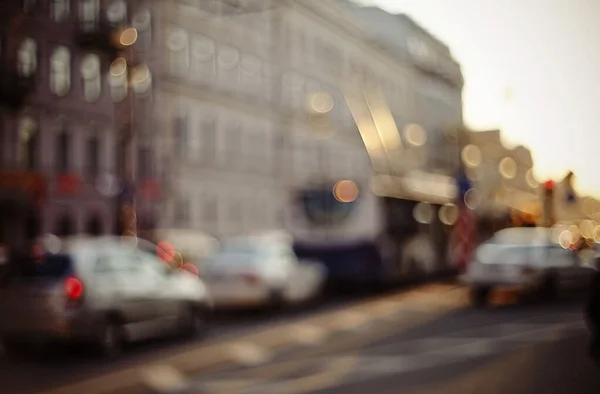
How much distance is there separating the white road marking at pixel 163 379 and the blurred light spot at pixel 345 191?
1121cm

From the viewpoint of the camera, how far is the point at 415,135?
26.4 metres

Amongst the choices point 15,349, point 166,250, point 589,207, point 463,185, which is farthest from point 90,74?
point 589,207

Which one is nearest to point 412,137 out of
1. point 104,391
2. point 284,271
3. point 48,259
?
point 284,271

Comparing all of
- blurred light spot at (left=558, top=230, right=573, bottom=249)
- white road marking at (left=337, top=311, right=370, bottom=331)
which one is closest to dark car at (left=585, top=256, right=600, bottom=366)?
blurred light spot at (left=558, top=230, right=573, bottom=249)

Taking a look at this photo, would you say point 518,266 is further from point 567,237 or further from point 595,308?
point 595,308

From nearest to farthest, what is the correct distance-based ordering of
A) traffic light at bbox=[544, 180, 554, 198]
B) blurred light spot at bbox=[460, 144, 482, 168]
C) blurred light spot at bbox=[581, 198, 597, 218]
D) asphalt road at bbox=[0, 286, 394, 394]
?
blurred light spot at bbox=[581, 198, 597, 218] < traffic light at bbox=[544, 180, 554, 198] < asphalt road at bbox=[0, 286, 394, 394] < blurred light spot at bbox=[460, 144, 482, 168]

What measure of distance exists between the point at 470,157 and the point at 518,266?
6975 mm

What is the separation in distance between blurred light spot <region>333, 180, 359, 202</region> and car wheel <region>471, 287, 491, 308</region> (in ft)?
10.5

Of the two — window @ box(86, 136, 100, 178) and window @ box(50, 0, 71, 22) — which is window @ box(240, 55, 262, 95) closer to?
window @ box(86, 136, 100, 178)

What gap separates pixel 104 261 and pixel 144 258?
1.08 metres

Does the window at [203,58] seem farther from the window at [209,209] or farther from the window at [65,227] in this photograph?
the window at [65,227]

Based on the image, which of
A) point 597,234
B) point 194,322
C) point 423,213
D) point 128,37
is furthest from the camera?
point 128,37

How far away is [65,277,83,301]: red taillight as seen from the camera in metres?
13.3

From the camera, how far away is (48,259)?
1364 cm
